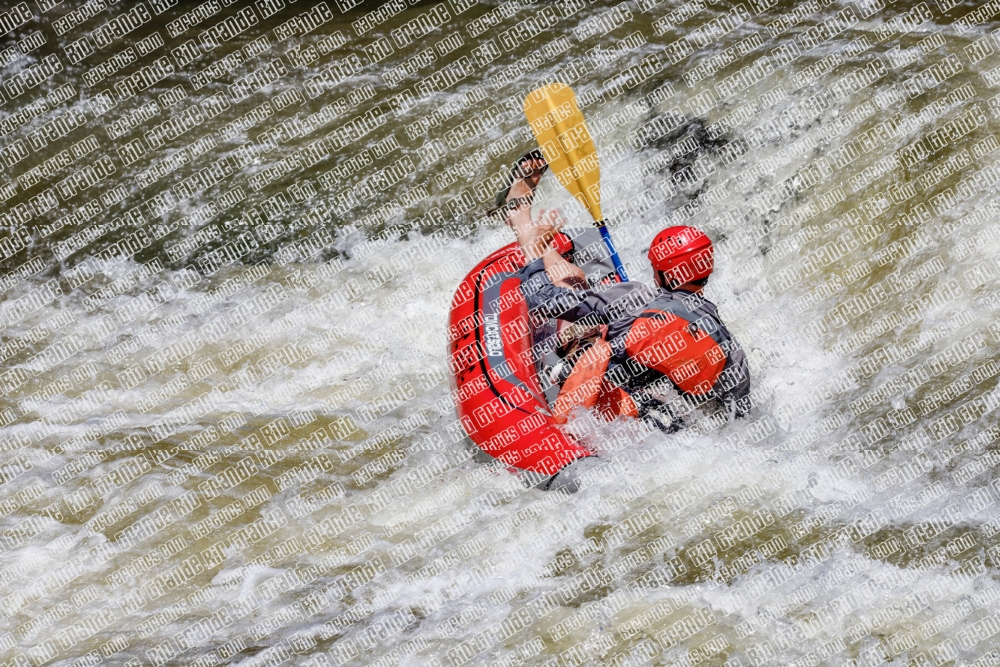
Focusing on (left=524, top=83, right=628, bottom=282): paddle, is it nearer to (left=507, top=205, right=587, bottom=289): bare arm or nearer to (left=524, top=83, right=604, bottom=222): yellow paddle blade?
(left=524, top=83, right=604, bottom=222): yellow paddle blade

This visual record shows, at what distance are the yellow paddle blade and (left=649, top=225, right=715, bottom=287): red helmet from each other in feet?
2.71

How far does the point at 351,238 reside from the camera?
530cm

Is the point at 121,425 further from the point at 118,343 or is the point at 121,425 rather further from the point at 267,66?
the point at 267,66

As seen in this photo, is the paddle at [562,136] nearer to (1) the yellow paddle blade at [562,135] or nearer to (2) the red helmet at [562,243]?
(1) the yellow paddle blade at [562,135]

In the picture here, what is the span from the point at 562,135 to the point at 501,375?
150 centimetres

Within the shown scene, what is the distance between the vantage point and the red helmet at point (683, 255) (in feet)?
11.6

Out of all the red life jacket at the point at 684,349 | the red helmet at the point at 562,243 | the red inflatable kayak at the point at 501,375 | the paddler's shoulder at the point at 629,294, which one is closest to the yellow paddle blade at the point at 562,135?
the red helmet at the point at 562,243

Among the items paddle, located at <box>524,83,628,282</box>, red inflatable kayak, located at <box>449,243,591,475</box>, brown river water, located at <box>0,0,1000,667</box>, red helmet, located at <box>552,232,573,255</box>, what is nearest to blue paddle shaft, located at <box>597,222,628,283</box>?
paddle, located at <box>524,83,628,282</box>

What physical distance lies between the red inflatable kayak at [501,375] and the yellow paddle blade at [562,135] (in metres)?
0.54

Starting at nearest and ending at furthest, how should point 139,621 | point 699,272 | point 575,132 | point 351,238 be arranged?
point 699,272 < point 139,621 < point 575,132 < point 351,238

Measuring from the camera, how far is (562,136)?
4371mm

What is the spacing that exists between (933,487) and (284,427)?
12.6 feet

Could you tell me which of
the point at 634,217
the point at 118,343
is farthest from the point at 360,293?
the point at 634,217

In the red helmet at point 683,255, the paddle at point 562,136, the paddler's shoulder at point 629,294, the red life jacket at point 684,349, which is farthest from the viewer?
the paddle at point 562,136
